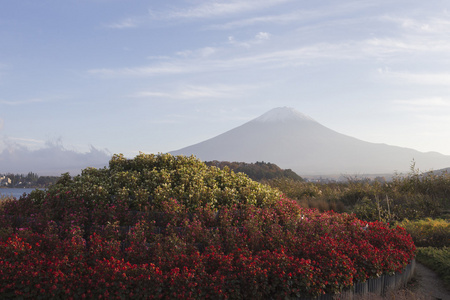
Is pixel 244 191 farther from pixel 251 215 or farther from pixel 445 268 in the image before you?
pixel 445 268

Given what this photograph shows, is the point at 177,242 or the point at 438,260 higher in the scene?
the point at 177,242

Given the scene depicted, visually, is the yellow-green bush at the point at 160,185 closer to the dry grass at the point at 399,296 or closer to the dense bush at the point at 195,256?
the dense bush at the point at 195,256

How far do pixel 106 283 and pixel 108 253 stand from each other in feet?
2.54

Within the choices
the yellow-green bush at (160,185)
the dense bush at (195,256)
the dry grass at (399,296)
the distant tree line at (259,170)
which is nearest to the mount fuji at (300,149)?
the distant tree line at (259,170)

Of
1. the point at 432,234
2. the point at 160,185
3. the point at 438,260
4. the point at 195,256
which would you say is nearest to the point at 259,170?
the point at 432,234

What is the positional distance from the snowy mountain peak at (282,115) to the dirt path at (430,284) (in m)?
157

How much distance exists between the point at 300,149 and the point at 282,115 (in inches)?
1206

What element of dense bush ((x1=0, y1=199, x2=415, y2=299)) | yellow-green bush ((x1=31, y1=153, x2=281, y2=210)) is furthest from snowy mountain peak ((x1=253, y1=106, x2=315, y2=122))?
dense bush ((x1=0, y1=199, x2=415, y2=299))

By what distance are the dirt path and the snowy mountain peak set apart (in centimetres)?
15700

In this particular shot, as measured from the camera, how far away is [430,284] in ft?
20.8

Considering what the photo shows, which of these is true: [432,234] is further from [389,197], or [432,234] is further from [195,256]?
[195,256]

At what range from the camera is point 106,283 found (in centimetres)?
434

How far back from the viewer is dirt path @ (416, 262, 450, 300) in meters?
5.90

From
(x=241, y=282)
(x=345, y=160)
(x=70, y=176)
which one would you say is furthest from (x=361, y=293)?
(x=345, y=160)
